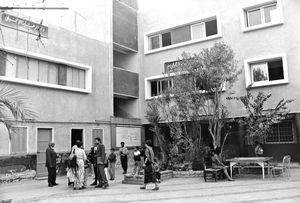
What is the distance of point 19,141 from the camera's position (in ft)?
46.8

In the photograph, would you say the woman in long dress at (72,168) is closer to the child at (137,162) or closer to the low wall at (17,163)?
the child at (137,162)

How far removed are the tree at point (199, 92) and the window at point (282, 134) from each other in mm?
4098

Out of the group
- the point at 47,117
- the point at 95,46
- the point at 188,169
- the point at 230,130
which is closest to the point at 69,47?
the point at 95,46

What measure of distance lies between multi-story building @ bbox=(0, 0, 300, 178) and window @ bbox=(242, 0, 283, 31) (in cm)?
6

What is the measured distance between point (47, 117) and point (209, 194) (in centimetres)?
959

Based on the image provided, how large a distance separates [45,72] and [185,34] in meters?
9.55

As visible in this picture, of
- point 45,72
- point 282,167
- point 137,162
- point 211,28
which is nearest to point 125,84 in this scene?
point 45,72

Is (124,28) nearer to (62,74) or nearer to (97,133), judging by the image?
(62,74)

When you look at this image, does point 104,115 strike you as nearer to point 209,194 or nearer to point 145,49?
point 145,49

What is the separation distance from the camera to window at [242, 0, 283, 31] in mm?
17047

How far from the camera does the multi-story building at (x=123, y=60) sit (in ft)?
49.1

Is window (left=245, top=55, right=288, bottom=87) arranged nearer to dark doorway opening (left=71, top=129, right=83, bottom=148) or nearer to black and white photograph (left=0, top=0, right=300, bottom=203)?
black and white photograph (left=0, top=0, right=300, bottom=203)

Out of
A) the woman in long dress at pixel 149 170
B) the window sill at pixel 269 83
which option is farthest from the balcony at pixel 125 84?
the woman in long dress at pixel 149 170

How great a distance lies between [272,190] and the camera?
31.3ft
